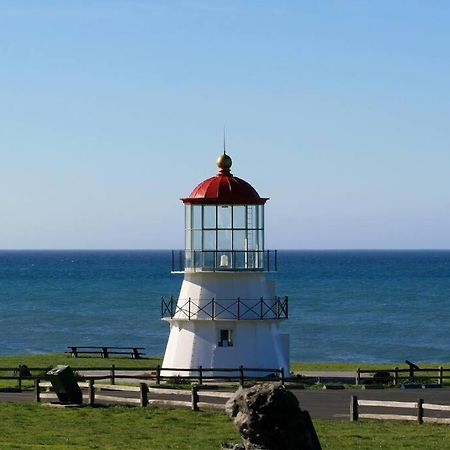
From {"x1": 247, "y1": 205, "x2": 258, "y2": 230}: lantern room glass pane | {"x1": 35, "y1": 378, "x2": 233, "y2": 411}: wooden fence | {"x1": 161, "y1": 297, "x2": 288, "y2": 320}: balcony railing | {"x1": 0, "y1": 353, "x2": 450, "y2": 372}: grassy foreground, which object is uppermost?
{"x1": 247, "y1": 205, "x2": 258, "y2": 230}: lantern room glass pane

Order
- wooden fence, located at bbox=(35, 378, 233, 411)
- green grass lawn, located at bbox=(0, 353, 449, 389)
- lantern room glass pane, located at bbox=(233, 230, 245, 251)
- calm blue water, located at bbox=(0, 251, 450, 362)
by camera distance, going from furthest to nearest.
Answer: calm blue water, located at bbox=(0, 251, 450, 362) → green grass lawn, located at bbox=(0, 353, 449, 389) → lantern room glass pane, located at bbox=(233, 230, 245, 251) → wooden fence, located at bbox=(35, 378, 233, 411)

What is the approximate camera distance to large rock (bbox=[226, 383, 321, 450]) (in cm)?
2166

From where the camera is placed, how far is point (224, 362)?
48.2 meters

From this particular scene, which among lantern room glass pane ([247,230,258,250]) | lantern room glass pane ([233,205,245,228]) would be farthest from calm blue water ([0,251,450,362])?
lantern room glass pane ([233,205,245,228])

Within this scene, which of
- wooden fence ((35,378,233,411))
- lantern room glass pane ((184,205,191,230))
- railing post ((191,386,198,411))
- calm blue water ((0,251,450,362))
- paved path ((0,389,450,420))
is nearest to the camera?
railing post ((191,386,198,411))

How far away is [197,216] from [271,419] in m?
28.1

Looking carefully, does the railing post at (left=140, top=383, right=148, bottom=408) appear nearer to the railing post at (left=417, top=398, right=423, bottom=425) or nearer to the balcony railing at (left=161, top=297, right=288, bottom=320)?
the railing post at (left=417, top=398, right=423, bottom=425)

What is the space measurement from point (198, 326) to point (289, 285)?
145 m

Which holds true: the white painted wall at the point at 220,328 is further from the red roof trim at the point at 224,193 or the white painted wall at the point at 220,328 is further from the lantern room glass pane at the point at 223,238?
the red roof trim at the point at 224,193

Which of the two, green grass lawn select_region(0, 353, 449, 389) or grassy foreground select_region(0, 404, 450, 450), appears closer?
grassy foreground select_region(0, 404, 450, 450)

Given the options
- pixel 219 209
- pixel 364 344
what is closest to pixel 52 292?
pixel 364 344

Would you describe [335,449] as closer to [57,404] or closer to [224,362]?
[57,404]

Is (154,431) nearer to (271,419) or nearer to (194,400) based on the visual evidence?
(194,400)

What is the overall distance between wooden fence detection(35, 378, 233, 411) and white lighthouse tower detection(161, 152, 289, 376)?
18.6 feet
